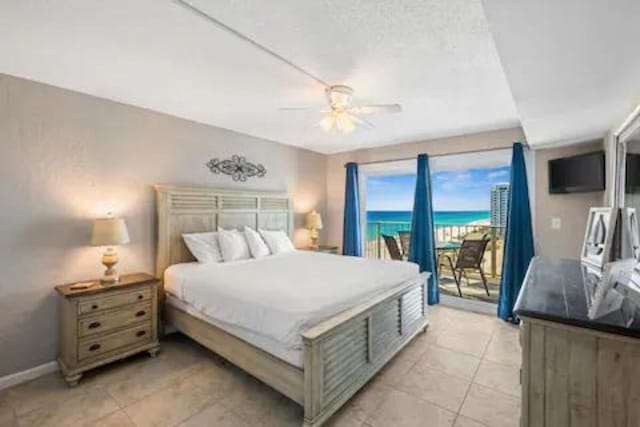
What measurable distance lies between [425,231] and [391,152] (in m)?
1.38

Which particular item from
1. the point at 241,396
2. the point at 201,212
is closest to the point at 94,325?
the point at 241,396

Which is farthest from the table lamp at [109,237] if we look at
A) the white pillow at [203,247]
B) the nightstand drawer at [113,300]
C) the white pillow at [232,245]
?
the white pillow at [232,245]

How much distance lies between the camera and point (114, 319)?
2615 millimetres

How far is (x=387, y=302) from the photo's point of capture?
260 cm

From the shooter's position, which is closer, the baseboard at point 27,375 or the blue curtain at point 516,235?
the baseboard at point 27,375

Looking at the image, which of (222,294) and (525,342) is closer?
(525,342)

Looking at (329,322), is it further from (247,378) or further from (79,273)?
(79,273)

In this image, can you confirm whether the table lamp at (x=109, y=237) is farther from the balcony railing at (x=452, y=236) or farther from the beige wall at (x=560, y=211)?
the beige wall at (x=560, y=211)

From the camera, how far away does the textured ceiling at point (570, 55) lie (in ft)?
3.68

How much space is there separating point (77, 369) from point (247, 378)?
133cm

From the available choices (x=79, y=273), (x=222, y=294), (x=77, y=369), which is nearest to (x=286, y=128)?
(x=222, y=294)

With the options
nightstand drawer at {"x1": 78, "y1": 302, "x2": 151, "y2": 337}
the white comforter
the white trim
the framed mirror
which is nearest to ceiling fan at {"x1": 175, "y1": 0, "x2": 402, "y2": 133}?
the white comforter

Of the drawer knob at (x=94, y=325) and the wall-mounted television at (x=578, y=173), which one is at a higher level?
the wall-mounted television at (x=578, y=173)

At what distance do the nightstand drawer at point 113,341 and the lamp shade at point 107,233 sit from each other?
0.79 meters
